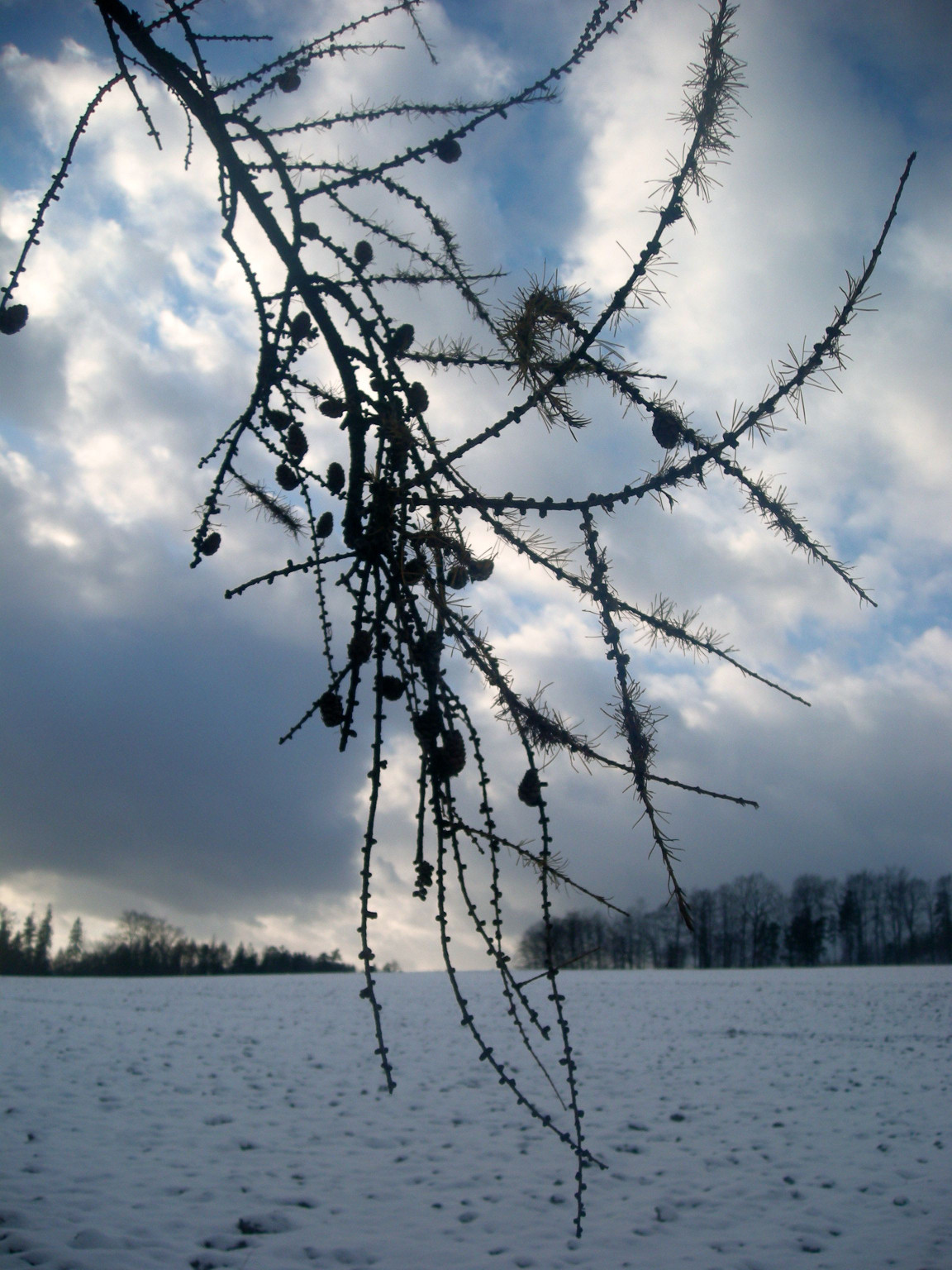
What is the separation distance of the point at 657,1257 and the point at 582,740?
559 centimetres

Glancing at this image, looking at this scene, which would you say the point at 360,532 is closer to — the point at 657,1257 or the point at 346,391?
the point at 346,391

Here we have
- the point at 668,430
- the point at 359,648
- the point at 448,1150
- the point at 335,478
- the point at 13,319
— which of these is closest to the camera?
the point at 668,430

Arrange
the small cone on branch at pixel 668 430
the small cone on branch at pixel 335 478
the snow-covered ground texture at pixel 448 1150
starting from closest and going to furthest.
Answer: the small cone on branch at pixel 668 430 < the small cone on branch at pixel 335 478 < the snow-covered ground texture at pixel 448 1150

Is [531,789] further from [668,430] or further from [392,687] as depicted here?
[668,430]

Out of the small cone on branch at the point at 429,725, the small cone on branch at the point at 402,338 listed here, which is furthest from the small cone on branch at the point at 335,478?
the small cone on branch at the point at 429,725

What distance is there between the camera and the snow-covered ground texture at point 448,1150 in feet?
16.8

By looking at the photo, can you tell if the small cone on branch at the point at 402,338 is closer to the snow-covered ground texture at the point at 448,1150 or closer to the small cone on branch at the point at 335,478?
the small cone on branch at the point at 335,478

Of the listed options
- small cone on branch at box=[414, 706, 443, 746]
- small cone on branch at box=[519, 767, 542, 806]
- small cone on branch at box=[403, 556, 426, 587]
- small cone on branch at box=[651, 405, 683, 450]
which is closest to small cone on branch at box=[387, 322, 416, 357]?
small cone on branch at box=[403, 556, 426, 587]

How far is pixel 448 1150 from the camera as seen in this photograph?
722 centimetres

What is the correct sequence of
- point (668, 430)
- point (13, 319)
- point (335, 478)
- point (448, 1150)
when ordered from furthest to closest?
point (448, 1150) → point (13, 319) → point (335, 478) → point (668, 430)

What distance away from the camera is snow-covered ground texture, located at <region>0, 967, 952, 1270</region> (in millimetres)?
5133

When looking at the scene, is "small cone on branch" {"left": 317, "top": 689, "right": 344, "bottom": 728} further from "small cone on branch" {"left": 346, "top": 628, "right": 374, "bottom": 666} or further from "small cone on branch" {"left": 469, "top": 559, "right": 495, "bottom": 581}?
"small cone on branch" {"left": 469, "top": 559, "right": 495, "bottom": 581}

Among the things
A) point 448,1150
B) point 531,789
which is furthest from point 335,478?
point 448,1150

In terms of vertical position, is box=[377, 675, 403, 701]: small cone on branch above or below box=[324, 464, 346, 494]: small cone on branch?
below
